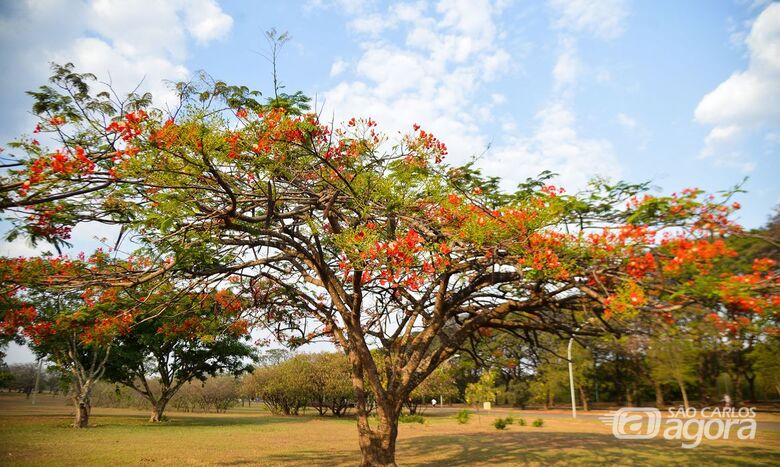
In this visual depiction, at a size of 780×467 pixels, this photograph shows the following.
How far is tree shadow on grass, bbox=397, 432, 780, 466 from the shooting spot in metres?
10.1

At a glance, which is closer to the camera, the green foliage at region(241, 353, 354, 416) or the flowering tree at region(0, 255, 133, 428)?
the flowering tree at region(0, 255, 133, 428)

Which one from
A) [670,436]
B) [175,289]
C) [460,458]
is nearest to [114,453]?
[175,289]

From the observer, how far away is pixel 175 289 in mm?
8031

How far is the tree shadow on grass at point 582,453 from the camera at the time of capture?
10070 mm

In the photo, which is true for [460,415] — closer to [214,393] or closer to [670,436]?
[670,436]

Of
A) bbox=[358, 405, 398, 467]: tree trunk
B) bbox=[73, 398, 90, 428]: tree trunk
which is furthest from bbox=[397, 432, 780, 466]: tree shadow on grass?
bbox=[73, 398, 90, 428]: tree trunk

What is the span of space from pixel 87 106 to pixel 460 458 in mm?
11033

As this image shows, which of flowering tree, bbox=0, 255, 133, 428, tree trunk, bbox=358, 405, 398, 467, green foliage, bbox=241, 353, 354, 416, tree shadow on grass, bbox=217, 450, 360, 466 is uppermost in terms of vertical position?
flowering tree, bbox=0, 255, 133, 428

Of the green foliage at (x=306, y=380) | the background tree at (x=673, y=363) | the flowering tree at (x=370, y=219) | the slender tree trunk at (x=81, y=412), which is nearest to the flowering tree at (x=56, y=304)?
the flowering tree at (x=370, y=219)

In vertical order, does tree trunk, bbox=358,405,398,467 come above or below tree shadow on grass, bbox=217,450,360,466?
above

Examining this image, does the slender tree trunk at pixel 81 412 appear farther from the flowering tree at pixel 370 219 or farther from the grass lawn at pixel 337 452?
the flowering tree at pixel 370 219

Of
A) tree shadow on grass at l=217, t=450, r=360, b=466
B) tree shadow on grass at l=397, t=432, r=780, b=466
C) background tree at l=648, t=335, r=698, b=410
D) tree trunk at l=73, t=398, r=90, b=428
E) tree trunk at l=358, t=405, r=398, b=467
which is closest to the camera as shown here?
tree trunk at l=358, t=405, r=398, b=467

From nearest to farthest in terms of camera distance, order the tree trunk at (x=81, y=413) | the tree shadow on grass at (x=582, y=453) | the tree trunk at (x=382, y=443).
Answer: the tree trunk at (x=382, y=443) < the tree shadow on grass at (x=582, y=453) < the tree trunk at (x=81, y=413)

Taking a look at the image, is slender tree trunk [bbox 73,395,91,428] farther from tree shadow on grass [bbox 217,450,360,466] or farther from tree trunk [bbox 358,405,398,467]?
tree trunk [bbox 358,405,398,467]
